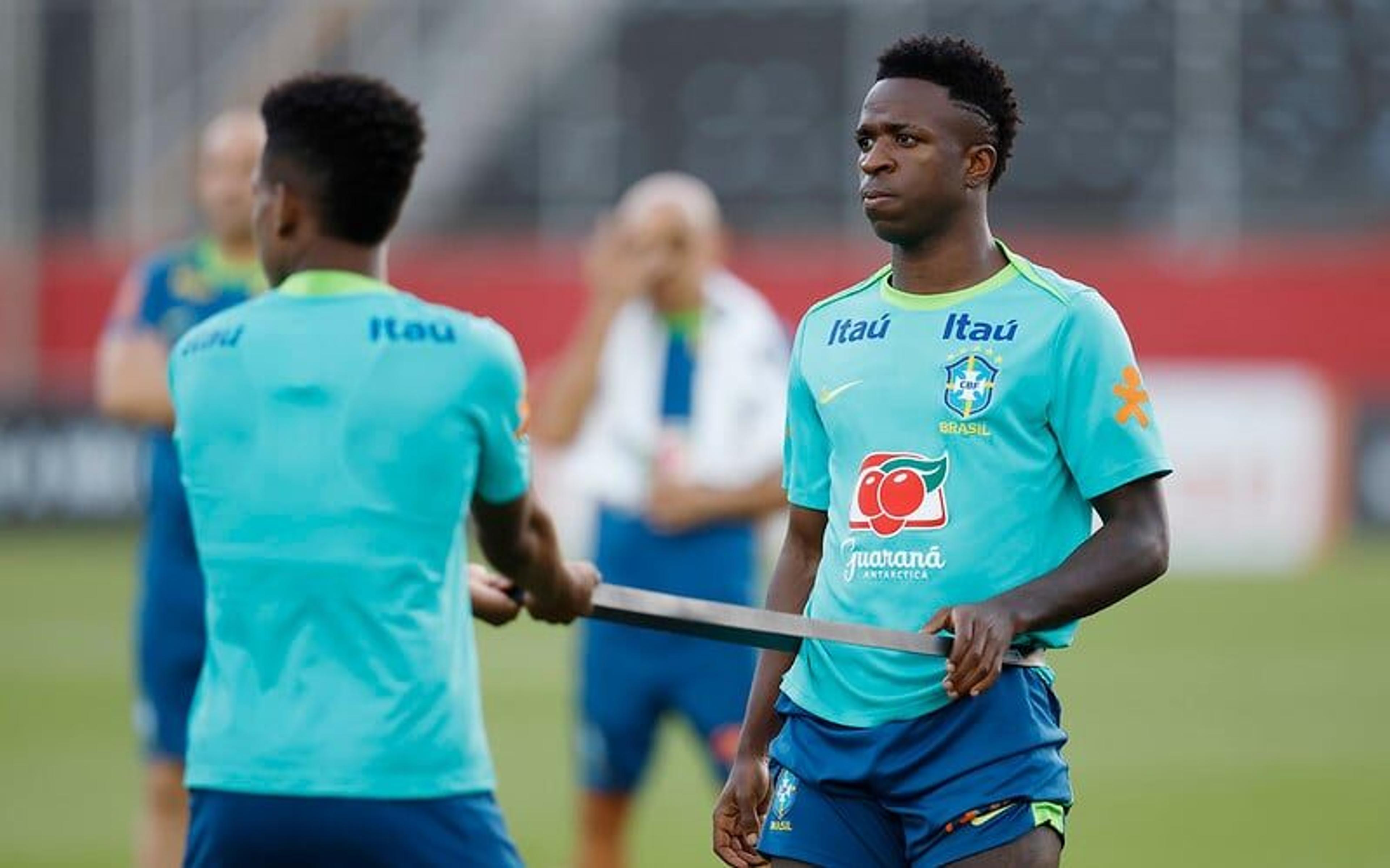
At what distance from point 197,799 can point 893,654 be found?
1.24 m

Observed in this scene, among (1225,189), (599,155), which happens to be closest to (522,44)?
(599,155)

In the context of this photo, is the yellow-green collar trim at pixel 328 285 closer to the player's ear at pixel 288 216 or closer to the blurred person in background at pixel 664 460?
the player's ear at pixel 288 216

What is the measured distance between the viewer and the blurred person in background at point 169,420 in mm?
7555

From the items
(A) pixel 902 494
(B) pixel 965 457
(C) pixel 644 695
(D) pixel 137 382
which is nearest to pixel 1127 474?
(B) pixel 965 457

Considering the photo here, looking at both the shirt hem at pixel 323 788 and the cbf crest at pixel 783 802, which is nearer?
→ the shirt hem at pixel 323 788

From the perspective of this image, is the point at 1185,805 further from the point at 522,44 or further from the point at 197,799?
the point at 522,44

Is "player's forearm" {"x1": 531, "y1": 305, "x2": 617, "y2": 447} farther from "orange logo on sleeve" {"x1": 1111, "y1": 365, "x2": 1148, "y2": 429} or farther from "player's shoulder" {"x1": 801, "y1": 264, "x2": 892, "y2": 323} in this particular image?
"orange logo on sleeve" {"x1": 1111, "y1": 365, "x2": 1148, "y2": 429}

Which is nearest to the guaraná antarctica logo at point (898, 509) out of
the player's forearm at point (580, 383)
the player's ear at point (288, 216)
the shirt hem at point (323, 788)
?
the shirt hem at point (323, 788)

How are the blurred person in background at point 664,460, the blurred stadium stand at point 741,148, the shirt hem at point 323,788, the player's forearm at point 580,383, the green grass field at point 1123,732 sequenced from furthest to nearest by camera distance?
1. the blurred stadium stand at point 741,148
2. the green grass field at point 1123,732
3. the player's forearm at point 580,383
4. the blurred person in background at point 664,460
5. the shirt hem at point 323,788

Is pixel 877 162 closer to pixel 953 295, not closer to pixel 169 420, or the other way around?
pixel 953 295

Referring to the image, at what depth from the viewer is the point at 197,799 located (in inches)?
169

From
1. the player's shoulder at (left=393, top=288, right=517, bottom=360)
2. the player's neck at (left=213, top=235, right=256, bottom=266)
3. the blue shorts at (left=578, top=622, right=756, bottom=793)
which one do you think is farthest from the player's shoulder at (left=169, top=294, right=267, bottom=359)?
the blue shorts at (left=578, top=622, right=756, bottom=793)

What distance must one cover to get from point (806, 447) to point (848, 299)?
29 centimetres

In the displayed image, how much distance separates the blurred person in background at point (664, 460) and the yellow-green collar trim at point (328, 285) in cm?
343
